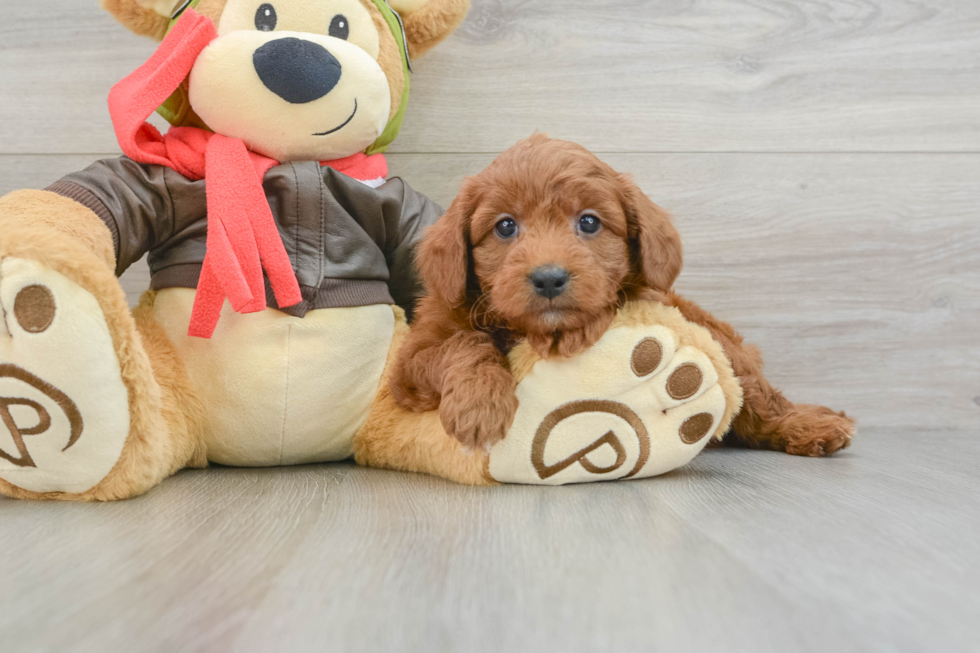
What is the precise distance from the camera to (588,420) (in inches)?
40.9

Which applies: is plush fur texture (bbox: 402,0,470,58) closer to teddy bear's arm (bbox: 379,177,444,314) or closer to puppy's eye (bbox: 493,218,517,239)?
teddy bear's arm (bbox: 379,177,444,314)

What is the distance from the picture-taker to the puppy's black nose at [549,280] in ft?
3.14

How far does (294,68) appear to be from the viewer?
44.5 inches

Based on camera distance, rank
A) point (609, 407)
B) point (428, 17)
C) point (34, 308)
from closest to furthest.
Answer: point (34, 308)
point (609, 407)
point (428, 17)

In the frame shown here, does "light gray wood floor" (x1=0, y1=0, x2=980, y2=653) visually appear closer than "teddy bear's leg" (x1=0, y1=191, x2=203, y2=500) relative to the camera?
No

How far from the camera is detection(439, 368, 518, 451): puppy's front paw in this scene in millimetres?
963

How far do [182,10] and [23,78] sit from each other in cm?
58

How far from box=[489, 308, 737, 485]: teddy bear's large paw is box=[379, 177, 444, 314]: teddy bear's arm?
432mm

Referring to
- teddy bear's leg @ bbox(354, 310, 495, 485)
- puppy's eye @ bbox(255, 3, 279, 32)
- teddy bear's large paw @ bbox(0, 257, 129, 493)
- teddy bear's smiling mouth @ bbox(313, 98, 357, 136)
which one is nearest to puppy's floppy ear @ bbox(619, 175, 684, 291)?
teddy bear's leg @ bbox(354, 310, 495, 485)

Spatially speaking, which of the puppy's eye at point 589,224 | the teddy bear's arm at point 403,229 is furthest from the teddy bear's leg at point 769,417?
the teddy bear's arm at point 403,229

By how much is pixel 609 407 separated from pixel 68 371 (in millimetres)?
762

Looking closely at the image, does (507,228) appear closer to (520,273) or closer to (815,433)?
(520,273)

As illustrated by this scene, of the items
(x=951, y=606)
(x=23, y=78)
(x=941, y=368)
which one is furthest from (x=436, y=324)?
(x=941, y=368)

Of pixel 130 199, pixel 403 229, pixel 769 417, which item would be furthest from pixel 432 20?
pixel 769 417
